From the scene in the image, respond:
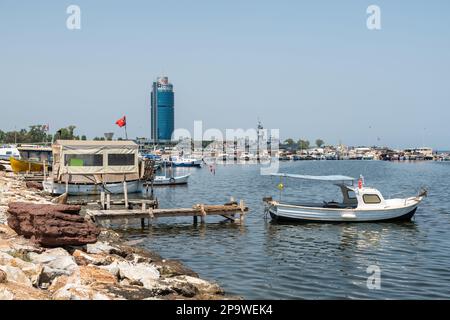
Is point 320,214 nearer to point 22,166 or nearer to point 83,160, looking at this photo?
point 83,160

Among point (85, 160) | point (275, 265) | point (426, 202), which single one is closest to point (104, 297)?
point (275, 265)

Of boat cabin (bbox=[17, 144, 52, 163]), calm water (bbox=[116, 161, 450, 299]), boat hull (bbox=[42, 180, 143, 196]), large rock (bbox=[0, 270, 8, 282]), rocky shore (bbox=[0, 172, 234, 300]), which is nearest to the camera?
large rock (bbox=[0, 270, 8, 282])

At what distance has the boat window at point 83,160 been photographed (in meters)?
48.6

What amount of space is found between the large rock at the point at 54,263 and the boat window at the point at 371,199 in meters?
23.2

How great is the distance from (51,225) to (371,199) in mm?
23764

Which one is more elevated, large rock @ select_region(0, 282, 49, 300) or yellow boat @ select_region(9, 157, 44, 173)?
yellow boat @ select_region(9, 157, 44, 173)

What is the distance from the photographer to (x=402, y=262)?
2447 centimetres

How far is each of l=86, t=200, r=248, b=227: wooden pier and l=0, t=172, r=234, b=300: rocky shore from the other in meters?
10.8

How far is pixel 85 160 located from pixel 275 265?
3018cm

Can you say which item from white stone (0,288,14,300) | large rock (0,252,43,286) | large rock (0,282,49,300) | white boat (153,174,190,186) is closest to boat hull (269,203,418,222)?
large rock (0,252,43,286)

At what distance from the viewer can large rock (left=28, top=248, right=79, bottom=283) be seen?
14.9 meters

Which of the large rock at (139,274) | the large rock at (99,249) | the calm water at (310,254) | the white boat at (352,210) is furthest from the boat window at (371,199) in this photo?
the large rock at (139,274)

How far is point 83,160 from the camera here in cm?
4897

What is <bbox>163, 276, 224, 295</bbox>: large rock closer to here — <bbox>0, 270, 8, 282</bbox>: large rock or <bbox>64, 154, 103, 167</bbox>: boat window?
<bbox>0, 270, 8, 282</bbox>: large rock
